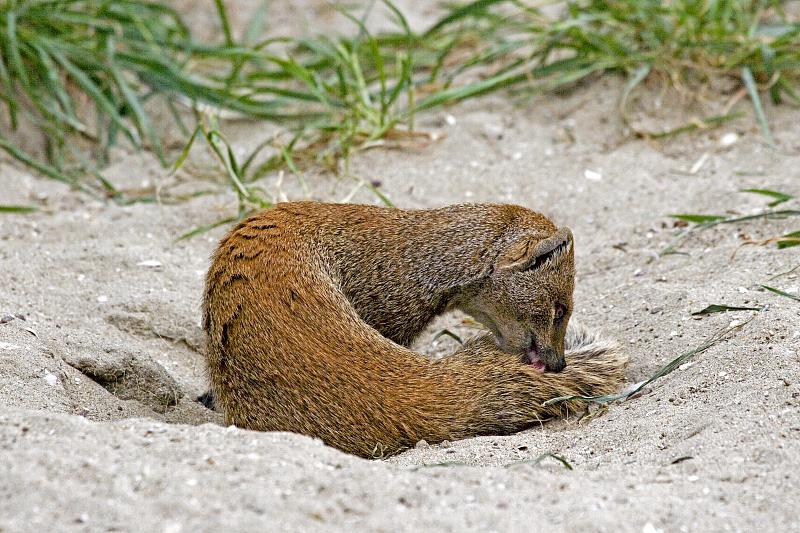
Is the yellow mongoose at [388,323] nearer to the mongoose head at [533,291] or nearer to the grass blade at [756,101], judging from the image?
the mongoose head at [533,291]

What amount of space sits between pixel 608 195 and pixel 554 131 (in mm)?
756

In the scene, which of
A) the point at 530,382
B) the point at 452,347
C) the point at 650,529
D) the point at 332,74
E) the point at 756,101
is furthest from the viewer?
the point at 332,74

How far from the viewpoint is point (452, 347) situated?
15.0 feet

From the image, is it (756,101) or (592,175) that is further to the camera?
(756,101)

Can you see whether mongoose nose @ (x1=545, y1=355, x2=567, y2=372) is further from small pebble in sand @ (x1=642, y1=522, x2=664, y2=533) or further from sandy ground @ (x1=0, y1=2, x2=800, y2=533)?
small pebble in sand @ (x1=642, y1=522, x2=664, y2=533)

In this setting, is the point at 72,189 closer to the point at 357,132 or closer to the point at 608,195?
the point at 357,132

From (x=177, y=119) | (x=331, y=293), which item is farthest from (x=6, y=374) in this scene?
(x=177, y=119)

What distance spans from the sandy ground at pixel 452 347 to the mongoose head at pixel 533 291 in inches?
13.1

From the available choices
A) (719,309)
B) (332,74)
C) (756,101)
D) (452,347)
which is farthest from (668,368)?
(332,74)

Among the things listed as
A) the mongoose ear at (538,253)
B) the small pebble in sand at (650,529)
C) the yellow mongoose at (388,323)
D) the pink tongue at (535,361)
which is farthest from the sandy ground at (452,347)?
the mongoose ear at (538,253)

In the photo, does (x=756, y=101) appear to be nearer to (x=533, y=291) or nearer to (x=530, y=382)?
(x=533, y=291)

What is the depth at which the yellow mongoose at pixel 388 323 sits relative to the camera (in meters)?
3.34

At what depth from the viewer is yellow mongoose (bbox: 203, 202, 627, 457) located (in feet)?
11.0

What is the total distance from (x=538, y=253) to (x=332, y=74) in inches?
126
